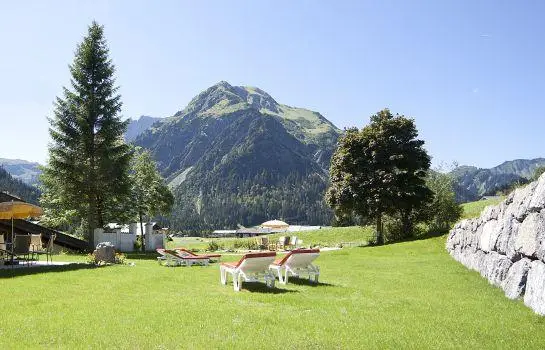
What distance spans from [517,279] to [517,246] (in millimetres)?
775

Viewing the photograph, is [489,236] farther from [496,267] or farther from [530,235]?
[530,235]

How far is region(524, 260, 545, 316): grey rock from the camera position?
8938 millimetres

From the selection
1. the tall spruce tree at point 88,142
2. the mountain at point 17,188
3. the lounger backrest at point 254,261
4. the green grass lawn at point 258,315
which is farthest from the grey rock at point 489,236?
the mountain at point 17,188

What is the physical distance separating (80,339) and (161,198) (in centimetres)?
4663

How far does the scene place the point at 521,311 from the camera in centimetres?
923

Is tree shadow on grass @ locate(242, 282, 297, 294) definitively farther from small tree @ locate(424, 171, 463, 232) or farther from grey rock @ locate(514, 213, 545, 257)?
small tree @ locate(424, 171, 463, 232)

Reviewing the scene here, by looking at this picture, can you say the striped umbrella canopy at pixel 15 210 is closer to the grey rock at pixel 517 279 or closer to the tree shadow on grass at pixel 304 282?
the tree shadow on grass at pixel 304 282

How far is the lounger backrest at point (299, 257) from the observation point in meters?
13.8

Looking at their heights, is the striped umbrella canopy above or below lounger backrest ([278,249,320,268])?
above

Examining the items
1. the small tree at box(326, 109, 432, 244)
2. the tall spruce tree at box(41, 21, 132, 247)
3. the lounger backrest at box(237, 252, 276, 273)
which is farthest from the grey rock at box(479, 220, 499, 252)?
the tall spruce tree at box(41, 21, 132, 247)

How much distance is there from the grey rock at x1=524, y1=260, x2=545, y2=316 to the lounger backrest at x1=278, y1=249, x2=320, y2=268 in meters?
5.88

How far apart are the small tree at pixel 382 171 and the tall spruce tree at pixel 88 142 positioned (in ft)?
58.8

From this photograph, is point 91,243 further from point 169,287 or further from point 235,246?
point 169,287

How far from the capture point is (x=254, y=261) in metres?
12.2
